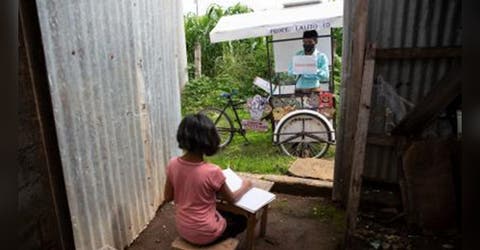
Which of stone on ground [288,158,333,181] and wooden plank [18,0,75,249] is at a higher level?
wooden plank [18,0,75,249]

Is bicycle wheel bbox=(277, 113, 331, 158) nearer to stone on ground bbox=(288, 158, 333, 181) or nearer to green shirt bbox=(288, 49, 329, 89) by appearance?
stone on ground bbox=(288, 158, 333, 181)

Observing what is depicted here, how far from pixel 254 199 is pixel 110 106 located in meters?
1.53

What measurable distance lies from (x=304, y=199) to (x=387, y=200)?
43.4 inches

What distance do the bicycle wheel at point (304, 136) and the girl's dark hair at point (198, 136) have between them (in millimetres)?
3339

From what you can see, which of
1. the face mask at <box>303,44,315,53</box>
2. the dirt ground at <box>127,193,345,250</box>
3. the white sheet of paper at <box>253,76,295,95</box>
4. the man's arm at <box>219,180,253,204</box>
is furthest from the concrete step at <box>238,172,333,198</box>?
the face mask at <box>303,44,315,53</box>

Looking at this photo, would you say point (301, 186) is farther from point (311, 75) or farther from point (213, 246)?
point (311, 75)

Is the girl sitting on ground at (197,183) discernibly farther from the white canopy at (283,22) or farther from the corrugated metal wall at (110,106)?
the white canopy at (283,22)

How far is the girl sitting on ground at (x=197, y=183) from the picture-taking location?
2.81m

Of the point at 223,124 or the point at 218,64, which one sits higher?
the point at 218,64

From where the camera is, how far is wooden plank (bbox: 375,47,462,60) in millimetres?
3393

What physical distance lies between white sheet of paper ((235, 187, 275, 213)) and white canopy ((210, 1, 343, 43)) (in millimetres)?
3415

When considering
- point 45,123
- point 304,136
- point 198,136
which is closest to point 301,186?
point 304,136

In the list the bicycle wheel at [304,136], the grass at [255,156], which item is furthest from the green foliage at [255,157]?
the bicycle wheel at [304,136]

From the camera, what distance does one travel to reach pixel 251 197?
3275 millimetres
